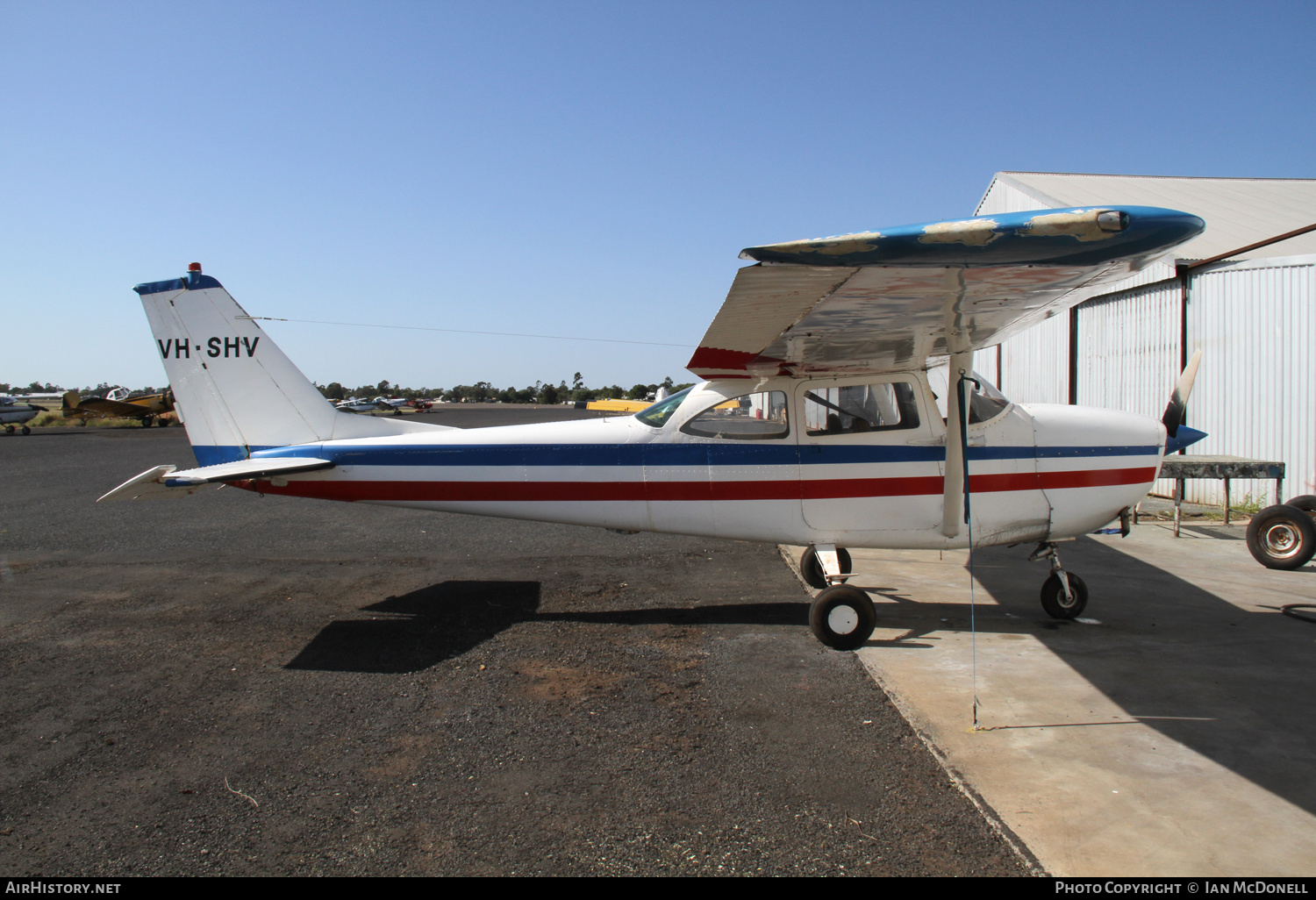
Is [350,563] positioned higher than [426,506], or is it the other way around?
[426,506]

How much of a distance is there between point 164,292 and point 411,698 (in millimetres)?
4001

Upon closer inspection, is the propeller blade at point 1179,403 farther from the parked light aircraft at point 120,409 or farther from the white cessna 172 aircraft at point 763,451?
the parked light aircraft at point 120,409

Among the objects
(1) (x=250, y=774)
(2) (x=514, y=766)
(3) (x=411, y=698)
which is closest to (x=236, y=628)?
(3) (x=411, y=698)

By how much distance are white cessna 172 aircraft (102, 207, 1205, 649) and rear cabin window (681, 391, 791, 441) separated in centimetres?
1

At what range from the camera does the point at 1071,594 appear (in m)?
5.10

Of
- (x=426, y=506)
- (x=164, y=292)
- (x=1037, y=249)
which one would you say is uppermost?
(x=164, y=292)

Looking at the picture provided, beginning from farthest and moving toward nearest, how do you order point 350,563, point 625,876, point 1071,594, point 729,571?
point 350,563
point 729,571
point 1071,594
point 625,876

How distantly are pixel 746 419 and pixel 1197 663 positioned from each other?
3.12m

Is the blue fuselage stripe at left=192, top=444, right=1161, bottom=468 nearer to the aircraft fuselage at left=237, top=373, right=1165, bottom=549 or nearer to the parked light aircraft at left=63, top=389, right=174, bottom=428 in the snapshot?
the aircraft fuselage at left=237, top=373, right=1165, bottom=549

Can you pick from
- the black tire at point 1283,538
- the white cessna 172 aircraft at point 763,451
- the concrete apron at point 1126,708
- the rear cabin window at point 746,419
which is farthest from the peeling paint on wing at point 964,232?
the black tire at point 1283,538

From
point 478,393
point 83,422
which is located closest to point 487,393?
point 478,393

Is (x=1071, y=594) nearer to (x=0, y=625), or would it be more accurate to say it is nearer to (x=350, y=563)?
(x=350, y=563)

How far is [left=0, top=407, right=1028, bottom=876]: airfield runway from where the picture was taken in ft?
8.40

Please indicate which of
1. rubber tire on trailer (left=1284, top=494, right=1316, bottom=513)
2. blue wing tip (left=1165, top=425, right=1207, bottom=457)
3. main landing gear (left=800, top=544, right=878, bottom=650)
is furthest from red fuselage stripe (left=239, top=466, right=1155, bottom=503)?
rubber tire on trailer (left=1284, top=494, right=1316, bottom=513)
